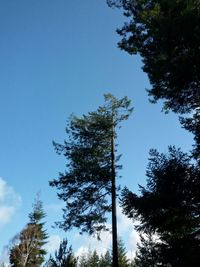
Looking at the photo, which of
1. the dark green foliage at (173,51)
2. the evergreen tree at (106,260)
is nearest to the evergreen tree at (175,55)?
the dark green foliage at (173,51)

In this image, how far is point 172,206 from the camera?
35.4 feet

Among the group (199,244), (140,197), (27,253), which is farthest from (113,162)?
(27,253)

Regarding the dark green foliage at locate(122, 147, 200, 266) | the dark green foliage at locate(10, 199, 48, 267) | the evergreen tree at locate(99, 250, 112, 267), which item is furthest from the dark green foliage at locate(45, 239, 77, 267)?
the evergreen tree at locate(99, 250, 112, 267)

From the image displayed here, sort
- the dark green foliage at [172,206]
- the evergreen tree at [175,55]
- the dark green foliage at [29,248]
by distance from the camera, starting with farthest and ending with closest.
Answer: the dark green foliage at [29,248]
the evergreen tree at [175,55]
the dark green foliage at [172,206]

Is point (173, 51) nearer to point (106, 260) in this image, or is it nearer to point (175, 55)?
point (175, 55)

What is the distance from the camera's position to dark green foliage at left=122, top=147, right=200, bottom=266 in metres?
10.2

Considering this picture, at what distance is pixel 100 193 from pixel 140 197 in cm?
1061

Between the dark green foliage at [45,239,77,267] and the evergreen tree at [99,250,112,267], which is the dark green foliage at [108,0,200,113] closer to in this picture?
the dark green foliage at [45,239,77,267]

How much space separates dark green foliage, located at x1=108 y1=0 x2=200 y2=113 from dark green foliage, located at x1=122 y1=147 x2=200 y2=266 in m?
3.13

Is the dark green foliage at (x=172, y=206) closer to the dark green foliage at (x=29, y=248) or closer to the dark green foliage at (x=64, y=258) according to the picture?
the dark green foliage at (x=64, y=258)

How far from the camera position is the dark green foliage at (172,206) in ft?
33.6

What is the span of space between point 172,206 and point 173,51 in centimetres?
612

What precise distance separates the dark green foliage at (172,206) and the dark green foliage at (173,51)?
3.13 metres

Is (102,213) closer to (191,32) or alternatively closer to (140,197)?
(140,197)
